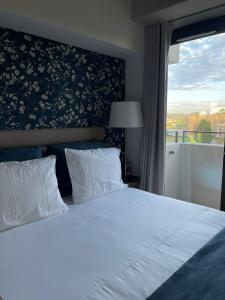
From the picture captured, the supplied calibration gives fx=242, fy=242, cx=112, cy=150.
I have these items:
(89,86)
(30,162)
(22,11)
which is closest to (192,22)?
(89,86)

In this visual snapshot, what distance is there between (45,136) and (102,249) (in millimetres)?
1331

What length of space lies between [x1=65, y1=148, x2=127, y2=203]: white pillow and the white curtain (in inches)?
27.1

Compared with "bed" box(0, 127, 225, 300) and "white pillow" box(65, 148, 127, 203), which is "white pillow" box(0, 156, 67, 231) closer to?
"bed" box(0, 127, 225, 300)

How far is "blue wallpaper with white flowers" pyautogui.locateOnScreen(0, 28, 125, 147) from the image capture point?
205cm

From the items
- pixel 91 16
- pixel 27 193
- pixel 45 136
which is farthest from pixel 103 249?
pixel 91 16

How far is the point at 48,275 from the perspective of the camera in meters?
1.11

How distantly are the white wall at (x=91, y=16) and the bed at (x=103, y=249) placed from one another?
1.52 meters

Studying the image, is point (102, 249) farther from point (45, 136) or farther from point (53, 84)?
point (53, 84)

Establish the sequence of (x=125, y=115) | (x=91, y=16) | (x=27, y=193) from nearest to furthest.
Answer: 1. (x=27, y=193)
2. (x=91, y=16)
3. (x=125, y=115)

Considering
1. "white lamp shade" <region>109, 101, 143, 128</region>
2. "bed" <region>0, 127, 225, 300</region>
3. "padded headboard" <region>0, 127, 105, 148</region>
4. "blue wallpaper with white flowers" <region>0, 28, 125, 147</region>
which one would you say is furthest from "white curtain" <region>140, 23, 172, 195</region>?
"bed" <region>0, 127, 225, 300</region>

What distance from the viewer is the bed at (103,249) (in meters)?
1.04

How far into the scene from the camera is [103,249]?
1.33 meters

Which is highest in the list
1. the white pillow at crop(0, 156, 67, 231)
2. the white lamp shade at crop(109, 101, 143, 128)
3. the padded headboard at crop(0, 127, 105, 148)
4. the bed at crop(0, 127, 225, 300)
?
the white lamp shade at crop(109, 101, 143, 128)

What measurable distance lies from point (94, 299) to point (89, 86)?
218cm
